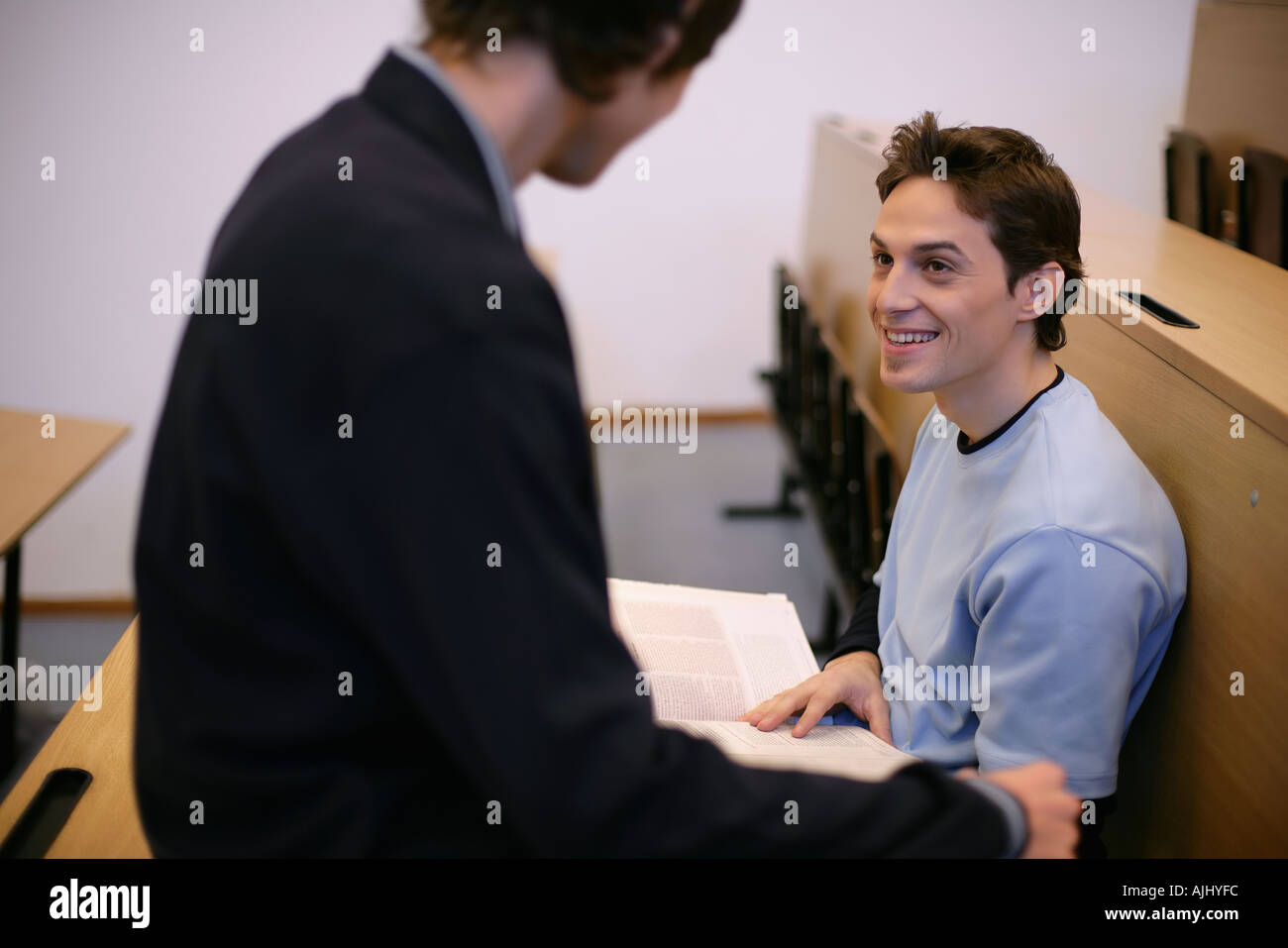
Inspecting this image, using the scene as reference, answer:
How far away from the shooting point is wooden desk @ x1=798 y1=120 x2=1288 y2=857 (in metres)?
1.01

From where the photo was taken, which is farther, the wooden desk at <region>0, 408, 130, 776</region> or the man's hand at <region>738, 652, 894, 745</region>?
the wooden desk at <region>0, 408, 130, 776</region>

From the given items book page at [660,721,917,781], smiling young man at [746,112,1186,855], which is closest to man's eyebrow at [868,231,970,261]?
smiling young man at [746,112,1186,855]

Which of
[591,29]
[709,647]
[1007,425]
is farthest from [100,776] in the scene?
[1007,425]

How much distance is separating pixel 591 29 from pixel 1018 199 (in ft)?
2.74

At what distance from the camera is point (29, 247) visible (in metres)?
3.64

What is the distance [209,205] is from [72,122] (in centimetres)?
48

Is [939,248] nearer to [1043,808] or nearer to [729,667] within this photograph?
[729,667]

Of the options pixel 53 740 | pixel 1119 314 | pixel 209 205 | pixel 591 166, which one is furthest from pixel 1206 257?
pixel 209 205

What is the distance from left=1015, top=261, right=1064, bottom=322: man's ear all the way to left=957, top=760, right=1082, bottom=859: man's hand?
0.72m

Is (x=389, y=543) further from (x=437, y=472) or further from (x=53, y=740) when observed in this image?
(x=53, y=740)

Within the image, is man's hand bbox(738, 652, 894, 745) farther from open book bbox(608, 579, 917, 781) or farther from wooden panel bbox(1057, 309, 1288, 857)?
wooden panel bbox(1057, 309, 1288, 857)

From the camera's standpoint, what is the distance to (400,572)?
1.94 ft

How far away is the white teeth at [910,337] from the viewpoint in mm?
1384

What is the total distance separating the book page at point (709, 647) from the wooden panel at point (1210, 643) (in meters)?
0.40
